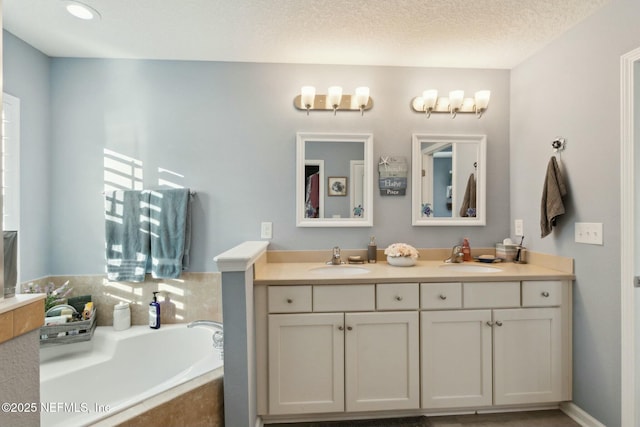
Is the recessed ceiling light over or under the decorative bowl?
over

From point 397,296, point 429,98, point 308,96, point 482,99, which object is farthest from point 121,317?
point 482,99

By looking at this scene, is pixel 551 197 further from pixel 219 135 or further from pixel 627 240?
pixel 219 135

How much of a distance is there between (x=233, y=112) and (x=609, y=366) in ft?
9.37

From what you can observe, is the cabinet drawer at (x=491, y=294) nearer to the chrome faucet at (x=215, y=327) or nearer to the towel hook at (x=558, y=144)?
the towel hook at (x=558, y=144)

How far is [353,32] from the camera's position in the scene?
2.11 m

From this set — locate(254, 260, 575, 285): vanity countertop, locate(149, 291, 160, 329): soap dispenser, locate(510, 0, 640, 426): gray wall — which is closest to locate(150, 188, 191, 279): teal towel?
locate(149, 291, 160, 329): soap dispenser

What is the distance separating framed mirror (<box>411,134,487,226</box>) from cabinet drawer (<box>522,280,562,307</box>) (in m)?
0.68

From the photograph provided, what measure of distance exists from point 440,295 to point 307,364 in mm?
888

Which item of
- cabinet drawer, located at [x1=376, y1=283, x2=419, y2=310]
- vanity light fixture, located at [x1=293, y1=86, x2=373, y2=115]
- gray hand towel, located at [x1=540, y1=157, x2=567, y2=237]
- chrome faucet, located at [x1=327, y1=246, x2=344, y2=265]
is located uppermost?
vanity light fixture, located at [x1=293, y1=86, x2=373, y2=115]

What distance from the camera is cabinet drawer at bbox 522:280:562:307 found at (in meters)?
2.03

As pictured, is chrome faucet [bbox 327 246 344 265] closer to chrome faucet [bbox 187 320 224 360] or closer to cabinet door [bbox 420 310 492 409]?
cabinet door [bbox 420 310 492 409]

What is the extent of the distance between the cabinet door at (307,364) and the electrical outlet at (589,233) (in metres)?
1.51

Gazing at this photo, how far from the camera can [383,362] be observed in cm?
196

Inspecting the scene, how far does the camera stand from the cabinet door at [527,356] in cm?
201
